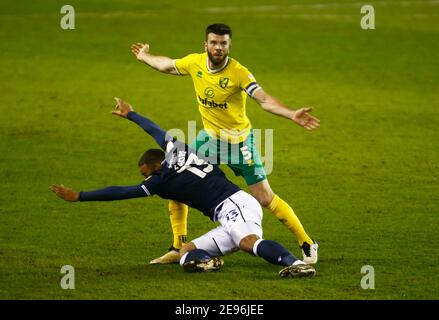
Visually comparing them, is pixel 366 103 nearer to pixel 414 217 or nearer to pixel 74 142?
pixel 74 142

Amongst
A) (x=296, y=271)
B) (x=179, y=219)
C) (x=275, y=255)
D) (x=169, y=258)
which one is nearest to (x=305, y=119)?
(x=275, y=255)

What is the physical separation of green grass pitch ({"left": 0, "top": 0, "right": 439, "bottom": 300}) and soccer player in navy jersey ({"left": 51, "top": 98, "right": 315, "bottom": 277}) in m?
0.24

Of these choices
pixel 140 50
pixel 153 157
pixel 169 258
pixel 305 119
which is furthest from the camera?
pixel 140 50

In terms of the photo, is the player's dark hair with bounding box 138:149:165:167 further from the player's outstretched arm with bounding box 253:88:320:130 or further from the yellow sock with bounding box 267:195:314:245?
the yellow sock with bounding box 267:195:314:245

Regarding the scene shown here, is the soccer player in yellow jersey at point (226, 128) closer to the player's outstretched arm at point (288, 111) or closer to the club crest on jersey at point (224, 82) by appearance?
the club crest on jersey at point (224, 82)

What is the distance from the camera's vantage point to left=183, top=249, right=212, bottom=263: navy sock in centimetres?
1053

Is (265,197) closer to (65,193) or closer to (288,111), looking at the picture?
(288,111)

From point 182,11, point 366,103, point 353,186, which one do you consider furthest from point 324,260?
point 182,11

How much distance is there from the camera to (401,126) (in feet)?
62.7

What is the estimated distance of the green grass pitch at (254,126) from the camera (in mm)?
10539

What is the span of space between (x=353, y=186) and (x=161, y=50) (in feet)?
36.5

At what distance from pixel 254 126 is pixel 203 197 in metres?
8.41

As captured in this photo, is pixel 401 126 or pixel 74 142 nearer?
pixel 74 142

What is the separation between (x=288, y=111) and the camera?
34.4 feet
